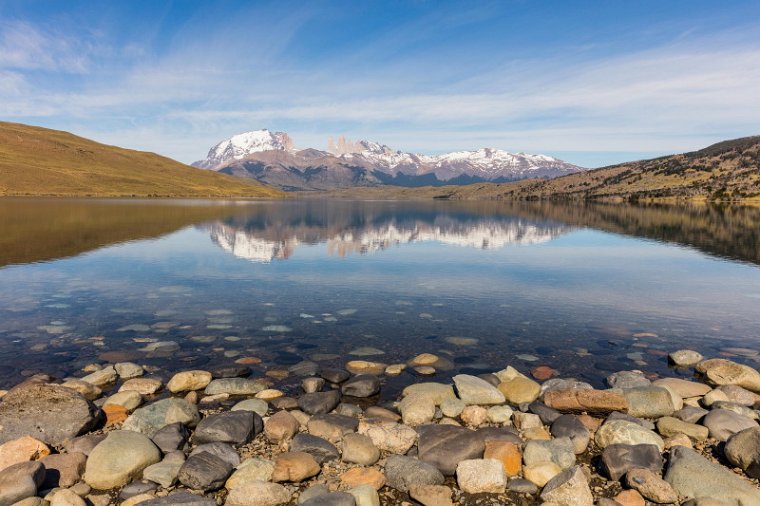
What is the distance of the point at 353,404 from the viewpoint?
18781 millimetres

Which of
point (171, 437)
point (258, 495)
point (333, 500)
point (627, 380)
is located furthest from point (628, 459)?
point (171, 437)

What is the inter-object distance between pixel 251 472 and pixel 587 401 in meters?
12.4

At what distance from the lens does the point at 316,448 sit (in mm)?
15008

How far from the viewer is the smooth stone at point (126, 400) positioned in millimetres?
17750

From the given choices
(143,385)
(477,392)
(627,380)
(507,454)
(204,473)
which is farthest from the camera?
(627,380)

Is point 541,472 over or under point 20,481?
under

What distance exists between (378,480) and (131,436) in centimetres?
785

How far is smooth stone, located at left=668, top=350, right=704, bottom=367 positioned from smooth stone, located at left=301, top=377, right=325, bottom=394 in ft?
57.3

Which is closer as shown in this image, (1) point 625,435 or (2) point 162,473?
(2) point 162,473

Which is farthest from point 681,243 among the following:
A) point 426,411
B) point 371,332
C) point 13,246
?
point 13,246

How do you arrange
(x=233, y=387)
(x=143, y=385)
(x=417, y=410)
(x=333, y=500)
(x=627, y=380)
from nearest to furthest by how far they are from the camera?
(x=333, y=500), (x=417, y=410), (x=233, y=387), (x=143, y=385), (x=627, y=380)

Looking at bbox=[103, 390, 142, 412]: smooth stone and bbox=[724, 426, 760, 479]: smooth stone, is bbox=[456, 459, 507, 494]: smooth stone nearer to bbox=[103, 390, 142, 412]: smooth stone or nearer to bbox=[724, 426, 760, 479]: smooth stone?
bbox=[724, 426, 760, 479]: smooth stone

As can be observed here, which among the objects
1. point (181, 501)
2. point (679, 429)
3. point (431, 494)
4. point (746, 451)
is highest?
point (746, 451)

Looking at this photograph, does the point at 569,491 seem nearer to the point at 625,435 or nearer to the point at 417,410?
the point at 625,435
